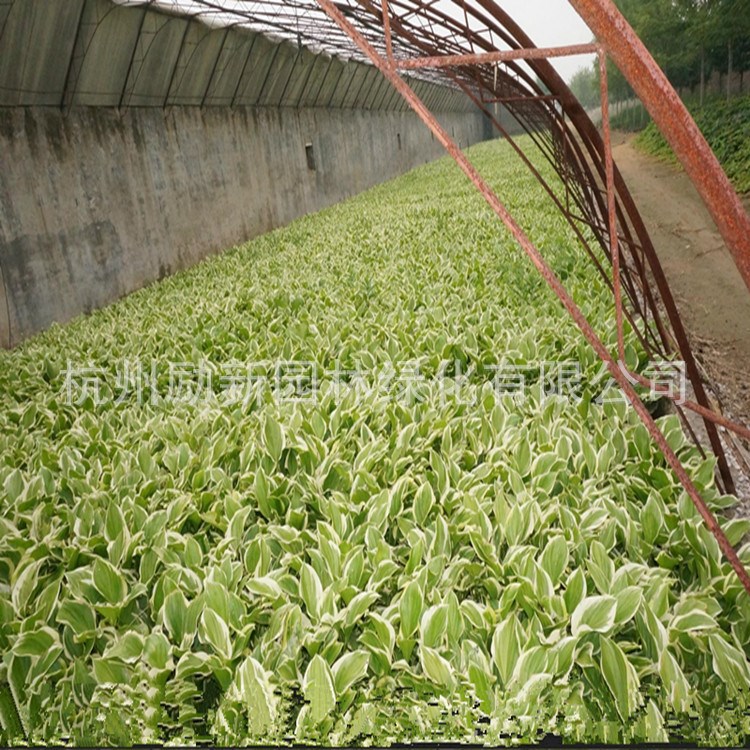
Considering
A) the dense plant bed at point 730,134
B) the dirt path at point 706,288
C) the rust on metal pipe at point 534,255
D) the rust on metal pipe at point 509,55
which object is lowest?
the dirt path at point 706,288

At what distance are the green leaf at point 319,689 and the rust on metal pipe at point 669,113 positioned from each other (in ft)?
4.83

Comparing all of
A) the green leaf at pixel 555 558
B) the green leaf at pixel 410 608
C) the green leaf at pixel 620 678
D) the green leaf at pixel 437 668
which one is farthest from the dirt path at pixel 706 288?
the green leaf at pixel 437 668

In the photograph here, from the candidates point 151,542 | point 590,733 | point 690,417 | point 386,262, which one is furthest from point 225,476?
point 386,262

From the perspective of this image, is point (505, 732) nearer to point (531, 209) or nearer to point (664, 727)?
point (664, 727)

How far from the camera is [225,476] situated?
2.97 metres

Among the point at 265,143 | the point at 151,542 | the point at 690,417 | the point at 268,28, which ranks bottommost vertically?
the point at 690,417

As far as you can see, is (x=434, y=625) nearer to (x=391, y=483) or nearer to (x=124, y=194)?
(x=391, y=483)

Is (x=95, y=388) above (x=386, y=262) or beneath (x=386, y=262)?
beneath

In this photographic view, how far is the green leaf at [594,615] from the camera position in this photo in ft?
6.01

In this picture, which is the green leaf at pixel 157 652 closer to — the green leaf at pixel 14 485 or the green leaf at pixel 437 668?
the green leaf at pixel 437 668

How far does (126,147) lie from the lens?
10602 mm

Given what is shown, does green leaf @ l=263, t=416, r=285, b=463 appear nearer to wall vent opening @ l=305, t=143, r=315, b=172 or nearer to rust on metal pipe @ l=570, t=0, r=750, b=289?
rust on metal pipe @ l=570, t=0, r=750, b=289

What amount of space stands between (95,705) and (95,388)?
3.15 m

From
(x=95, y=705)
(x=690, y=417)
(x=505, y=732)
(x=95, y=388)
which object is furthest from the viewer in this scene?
(x=95, y=388)
